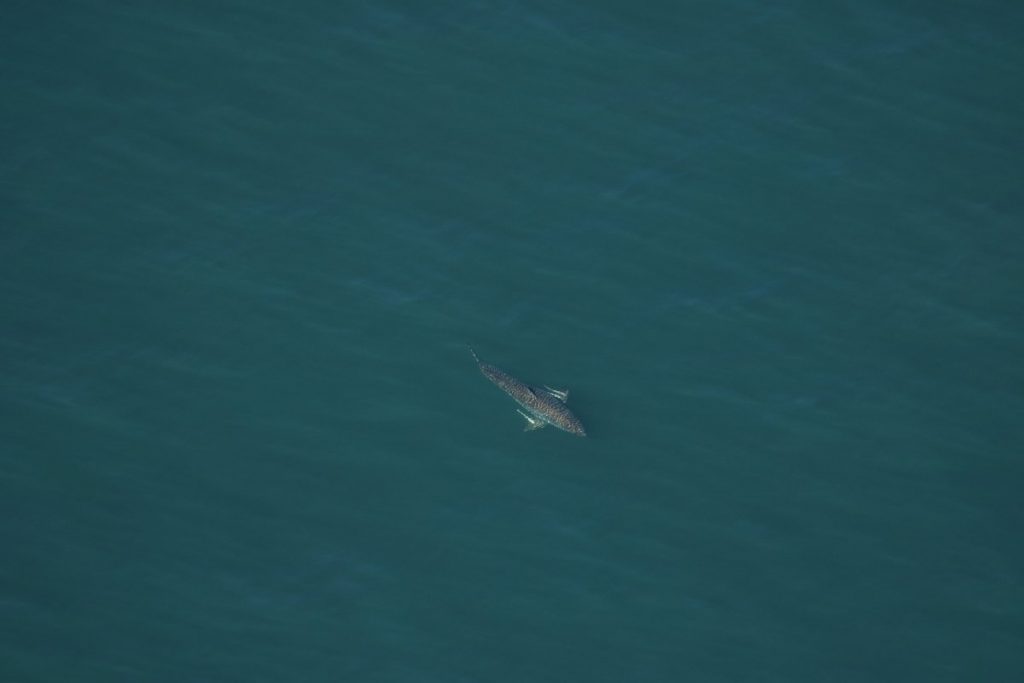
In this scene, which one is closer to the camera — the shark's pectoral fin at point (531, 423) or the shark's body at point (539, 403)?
the shark's body at point (539, 403)

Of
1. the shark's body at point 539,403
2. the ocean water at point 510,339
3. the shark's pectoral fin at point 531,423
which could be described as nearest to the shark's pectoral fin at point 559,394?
the shark's body at point 539,403

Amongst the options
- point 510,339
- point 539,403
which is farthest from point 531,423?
point 510,339

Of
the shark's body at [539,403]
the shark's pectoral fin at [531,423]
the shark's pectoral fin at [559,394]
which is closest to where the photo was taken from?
the shark's body at [539,403]

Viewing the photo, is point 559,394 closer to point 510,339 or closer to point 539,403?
point 539,403

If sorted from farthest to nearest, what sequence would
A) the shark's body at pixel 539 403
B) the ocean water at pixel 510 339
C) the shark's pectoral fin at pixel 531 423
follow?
the shark's pectoral fin at pixel 531 423
the shark's body at pixel 539 403
the ocean water at pixel 510 339

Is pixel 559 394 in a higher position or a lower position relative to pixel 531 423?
higher

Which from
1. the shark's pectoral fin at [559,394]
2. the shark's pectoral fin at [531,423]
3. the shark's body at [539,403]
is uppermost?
the shark's pectoral fin at [559,394]

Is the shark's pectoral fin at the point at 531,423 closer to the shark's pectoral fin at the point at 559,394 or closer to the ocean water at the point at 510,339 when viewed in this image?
the ocean water at the point at 510,339

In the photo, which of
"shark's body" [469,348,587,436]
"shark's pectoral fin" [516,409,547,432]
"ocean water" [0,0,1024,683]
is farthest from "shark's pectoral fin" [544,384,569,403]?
"shark's pectoral fin" [516,409,547,432]

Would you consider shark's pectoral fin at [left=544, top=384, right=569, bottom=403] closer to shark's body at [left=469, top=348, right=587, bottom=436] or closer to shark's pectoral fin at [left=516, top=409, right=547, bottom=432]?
shark's body at [left=469, top=348, right=587, bottom=436]
